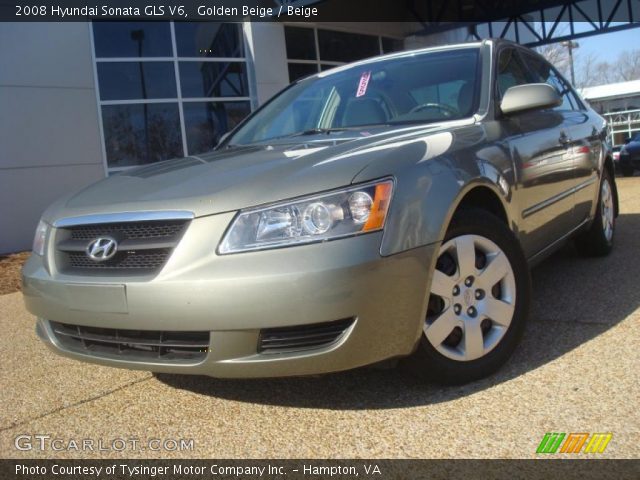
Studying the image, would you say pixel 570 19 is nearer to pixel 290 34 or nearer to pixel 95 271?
pixel 290 34

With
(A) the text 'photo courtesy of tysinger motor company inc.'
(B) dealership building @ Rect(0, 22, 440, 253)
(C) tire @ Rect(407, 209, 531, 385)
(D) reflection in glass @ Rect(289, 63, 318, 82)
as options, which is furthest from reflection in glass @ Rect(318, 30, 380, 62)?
(C) tire @ Rect(407, 209, 531, 385)

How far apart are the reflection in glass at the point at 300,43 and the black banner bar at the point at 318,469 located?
421 inches

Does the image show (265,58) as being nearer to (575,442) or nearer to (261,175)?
(261,175)

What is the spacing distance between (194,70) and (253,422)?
9.43 metres

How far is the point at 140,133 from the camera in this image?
10242mm

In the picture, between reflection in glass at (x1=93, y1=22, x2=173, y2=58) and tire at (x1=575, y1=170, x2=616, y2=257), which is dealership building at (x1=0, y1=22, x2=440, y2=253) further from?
tire at (x1=575, y1=170, x2=616, y2=257)

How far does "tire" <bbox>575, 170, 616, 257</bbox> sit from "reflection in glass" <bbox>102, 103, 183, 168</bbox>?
7513 millimetres

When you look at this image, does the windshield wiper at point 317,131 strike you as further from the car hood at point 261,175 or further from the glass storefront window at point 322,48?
the glass storefront window at point 322,48

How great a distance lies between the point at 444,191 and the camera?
2369mm

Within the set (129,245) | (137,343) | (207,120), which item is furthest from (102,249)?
(207,120)

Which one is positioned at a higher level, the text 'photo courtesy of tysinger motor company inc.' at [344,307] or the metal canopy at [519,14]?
Answer: the metal canopy at [519,14]

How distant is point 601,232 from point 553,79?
1.24m

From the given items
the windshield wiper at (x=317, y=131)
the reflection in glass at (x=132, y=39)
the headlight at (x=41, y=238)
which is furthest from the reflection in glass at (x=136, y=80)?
the headlight at (x=41, y=238)

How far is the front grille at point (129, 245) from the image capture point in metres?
2.20
